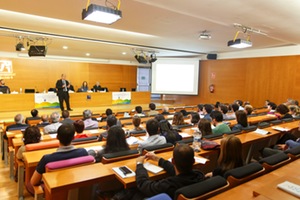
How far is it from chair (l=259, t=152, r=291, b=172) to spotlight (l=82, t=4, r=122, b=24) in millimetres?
2709

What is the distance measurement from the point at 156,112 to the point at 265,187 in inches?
215

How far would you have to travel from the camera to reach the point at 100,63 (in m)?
13.8

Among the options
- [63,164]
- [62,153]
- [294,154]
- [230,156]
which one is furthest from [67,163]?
[294,154]

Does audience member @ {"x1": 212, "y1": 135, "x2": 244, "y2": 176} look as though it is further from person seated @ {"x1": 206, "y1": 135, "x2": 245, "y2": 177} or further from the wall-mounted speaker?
the wall-mounted speaker

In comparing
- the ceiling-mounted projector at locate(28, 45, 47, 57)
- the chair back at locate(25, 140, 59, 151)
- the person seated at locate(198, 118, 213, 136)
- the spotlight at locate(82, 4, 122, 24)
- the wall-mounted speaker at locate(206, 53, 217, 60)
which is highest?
the wall-mounted speaker at locate(206, 53, 217, 60)

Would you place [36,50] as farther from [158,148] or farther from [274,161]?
[274,161]

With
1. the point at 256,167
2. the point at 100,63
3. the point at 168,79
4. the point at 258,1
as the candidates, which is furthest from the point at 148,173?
the point at 100,63

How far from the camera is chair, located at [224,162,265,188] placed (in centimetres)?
176

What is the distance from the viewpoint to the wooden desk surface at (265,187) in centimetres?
153

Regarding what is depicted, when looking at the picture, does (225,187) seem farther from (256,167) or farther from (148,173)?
(148,173)

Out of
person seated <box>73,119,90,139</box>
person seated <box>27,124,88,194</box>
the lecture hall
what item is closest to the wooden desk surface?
the lecture hall

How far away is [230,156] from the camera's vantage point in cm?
208

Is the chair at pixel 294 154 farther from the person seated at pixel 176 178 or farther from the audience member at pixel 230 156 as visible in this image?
the person seated at pixel 176 178

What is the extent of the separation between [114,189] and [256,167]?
1.44 meters
